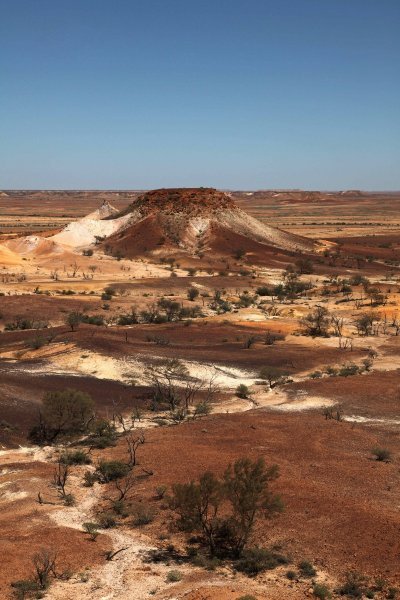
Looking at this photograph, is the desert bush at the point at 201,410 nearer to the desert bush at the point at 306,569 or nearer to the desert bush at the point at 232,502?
the desert bush at the point at 232,502

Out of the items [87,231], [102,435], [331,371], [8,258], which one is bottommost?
[102,435]

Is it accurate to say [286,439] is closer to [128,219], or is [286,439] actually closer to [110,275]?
[110,275]

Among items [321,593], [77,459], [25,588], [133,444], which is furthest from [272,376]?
[25,588]

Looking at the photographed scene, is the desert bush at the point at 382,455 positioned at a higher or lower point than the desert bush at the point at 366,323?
lower

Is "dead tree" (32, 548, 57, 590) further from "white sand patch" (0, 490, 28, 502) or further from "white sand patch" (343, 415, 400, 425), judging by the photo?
"white sand patch" (343, 415, 400, 425)

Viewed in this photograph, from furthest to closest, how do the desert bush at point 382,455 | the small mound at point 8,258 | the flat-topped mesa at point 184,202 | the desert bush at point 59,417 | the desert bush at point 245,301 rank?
the flat-topped mesa at point 184,202
the small mound at point 8,258
the desert bush at point 245,301
the desert bush at point 59,417
the desert bush at point 382,455

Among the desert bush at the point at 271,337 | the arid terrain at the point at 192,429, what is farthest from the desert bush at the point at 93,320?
the desert bush at the point at 271,337

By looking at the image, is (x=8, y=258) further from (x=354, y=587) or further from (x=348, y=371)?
(x=354, y=587)

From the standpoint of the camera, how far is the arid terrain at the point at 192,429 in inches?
540

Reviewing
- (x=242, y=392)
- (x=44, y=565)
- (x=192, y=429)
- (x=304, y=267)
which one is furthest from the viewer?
(x=304, y=267)

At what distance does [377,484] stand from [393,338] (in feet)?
77.2

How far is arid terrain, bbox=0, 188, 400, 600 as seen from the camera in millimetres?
13727

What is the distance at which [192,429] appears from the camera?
23922 millimetres

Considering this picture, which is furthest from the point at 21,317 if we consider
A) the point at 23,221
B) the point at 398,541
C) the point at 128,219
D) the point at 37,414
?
the point at 23,221
